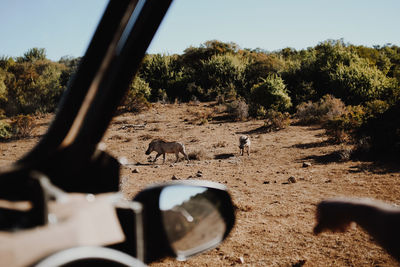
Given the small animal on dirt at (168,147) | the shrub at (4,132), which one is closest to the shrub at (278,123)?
the small animal on dirt at (168,147)

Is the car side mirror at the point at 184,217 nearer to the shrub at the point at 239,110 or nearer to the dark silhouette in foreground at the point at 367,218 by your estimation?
the dark silhouette in foreground at the point at 367,218

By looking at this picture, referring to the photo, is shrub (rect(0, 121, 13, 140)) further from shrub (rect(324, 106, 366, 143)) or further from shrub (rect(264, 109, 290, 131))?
shrub (rect(324, 106, 366, 143))

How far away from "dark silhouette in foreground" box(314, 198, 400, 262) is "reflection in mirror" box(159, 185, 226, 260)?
48cm

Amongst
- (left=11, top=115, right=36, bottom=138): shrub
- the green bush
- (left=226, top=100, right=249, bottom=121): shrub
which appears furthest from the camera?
the green bush

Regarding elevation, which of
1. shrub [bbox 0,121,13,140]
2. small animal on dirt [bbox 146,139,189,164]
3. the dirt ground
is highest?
shrub [bbox 0,121,13,140]

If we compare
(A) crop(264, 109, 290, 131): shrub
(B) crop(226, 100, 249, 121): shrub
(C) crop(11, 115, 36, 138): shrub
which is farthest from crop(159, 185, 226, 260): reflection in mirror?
(B) crop(226, 100, 249, 121): shrub

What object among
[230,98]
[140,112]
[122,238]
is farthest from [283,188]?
[230,98]

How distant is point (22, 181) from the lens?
1.82 ft

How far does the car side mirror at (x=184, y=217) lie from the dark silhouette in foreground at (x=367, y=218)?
1.47 ft

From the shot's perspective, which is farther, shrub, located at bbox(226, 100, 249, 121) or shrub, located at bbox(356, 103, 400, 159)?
shrub, located at bbox(226, 100, 249, 121)

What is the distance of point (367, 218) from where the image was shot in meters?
1.19

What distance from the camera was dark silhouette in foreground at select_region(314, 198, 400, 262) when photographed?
1.08 meters

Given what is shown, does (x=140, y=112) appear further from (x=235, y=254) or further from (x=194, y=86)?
(x=235, y=254)

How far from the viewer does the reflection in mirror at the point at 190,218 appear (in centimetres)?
98
